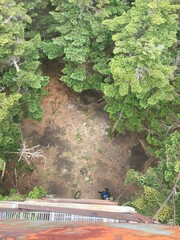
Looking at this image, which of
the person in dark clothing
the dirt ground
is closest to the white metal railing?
the person in dark clothing

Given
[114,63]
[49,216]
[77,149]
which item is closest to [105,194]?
[77,149]

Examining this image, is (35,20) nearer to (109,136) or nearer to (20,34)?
(20,34)

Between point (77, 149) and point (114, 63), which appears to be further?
point (77, 149)

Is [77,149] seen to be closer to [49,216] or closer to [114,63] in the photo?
[114,63]

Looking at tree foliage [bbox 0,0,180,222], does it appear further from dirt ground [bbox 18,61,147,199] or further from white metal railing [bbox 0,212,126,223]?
white metal railing [bbox 0,212,126,223]

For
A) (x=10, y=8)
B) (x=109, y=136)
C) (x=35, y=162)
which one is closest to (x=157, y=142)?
(x=109, y=136)

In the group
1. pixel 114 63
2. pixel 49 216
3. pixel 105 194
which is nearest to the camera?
pixel 49 216

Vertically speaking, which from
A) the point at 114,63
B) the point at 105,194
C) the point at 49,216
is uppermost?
the point at 114,63

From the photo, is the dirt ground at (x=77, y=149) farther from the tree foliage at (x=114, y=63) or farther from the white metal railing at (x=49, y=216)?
the white metal railing at (x=49, y=216)
